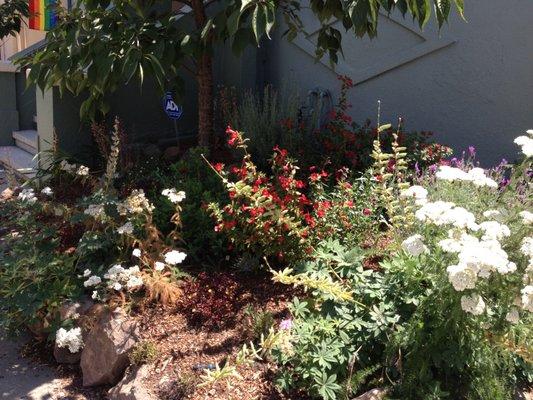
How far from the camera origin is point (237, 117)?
17.8 ft

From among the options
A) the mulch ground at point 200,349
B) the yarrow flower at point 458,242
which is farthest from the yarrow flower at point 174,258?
the yarrow flower at point 458,242

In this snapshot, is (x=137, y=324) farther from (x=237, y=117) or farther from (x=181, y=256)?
(x=237, y=117)

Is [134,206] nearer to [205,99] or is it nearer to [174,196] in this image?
[174,196]

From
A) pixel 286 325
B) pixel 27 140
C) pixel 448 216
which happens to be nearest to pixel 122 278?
pixel 286 325

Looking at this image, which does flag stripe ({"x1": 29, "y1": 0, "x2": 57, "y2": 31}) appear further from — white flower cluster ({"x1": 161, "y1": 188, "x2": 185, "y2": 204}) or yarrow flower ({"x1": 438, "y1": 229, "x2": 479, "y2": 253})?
yarrow flower ({"x1": 438, "y1": 229, "x2": 479, "y2": 253})

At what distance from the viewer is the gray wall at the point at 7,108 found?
8461 mm

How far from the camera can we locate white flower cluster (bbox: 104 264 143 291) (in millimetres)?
3463

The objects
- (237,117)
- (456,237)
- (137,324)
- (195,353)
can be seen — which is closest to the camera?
(456,237)

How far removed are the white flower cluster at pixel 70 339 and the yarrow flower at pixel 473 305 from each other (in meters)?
2.26

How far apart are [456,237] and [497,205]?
83 centimetres

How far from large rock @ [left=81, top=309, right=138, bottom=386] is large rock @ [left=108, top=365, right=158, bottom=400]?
0.12 metres

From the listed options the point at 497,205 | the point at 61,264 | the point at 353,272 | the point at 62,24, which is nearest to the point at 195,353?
the point at 353,272

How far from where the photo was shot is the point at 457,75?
5.54m

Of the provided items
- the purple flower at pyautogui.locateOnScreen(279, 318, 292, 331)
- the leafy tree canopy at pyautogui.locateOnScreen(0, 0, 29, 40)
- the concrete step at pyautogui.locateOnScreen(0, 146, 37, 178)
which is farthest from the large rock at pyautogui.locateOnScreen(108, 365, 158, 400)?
the leafy tree canopy at pyautogui.locateOnScreen(0, 0, 29, 40)
